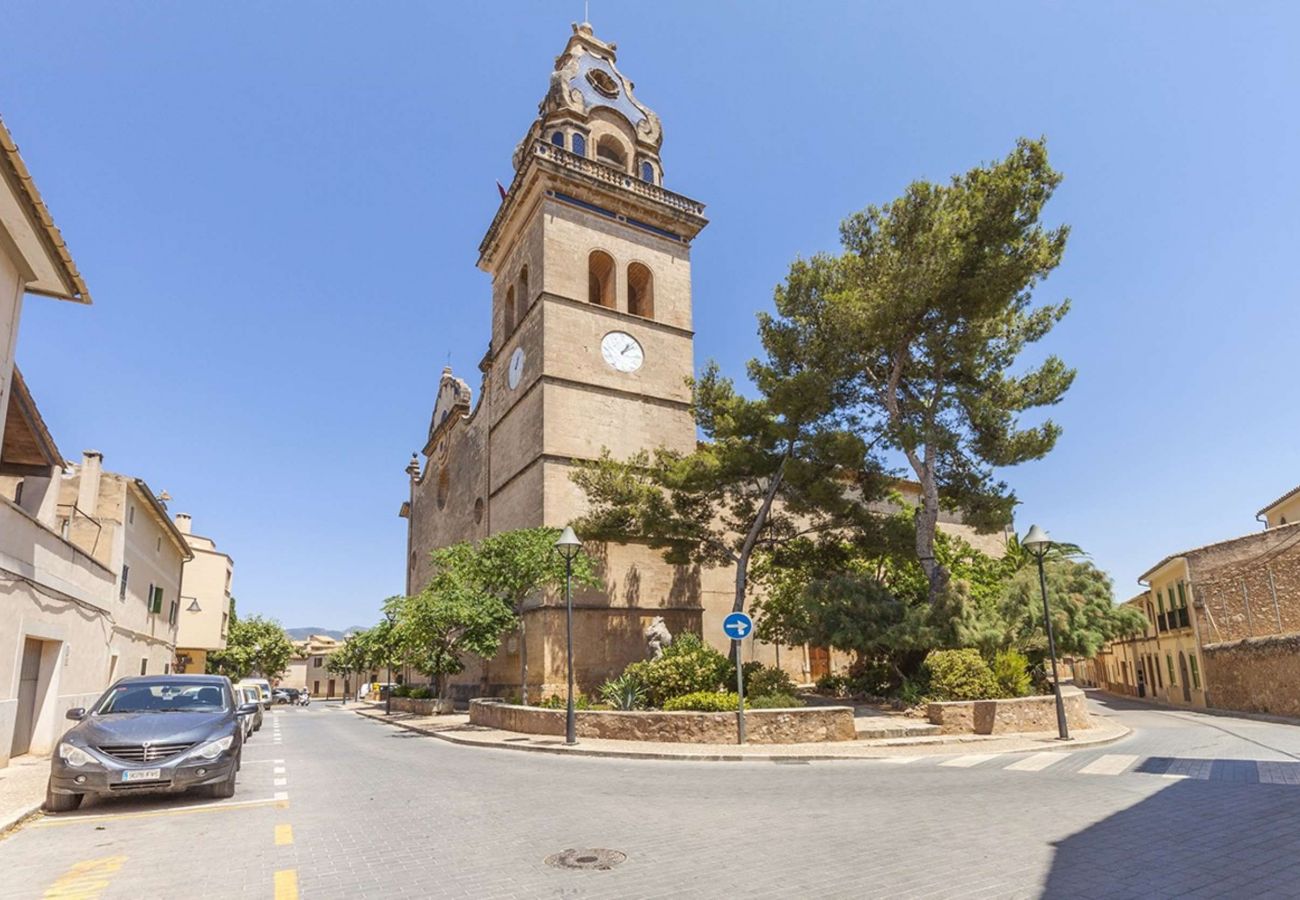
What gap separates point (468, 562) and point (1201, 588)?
27.7 metres

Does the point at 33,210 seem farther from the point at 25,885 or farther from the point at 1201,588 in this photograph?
the point at 1201,588

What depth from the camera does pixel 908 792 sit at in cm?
860

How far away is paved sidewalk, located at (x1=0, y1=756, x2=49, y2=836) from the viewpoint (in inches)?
295

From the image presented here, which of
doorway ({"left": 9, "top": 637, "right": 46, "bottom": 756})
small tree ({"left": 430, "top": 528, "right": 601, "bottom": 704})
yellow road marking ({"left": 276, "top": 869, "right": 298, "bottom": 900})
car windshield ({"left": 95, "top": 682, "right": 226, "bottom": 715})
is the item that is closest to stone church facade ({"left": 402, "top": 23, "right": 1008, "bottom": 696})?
small tree ({"left": 430, "top": 528, "right": 601, "bottom": 704})

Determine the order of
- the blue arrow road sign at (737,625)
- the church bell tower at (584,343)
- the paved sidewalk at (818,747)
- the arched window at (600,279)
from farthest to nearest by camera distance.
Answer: the arched window at (600,279)
the church bell tower at (584,343)
the blue arrow road sign at (737,625)
the paved sidewalk at (818,747)

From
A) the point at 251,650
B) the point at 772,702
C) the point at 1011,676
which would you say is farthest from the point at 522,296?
the point at 251,650

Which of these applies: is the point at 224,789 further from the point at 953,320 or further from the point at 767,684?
the point at 953,320

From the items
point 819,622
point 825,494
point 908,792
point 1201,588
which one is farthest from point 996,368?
point 1201,588

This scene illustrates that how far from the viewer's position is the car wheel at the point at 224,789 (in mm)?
8547

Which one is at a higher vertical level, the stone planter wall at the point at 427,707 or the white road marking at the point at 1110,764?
the white road marking at the point at 1110,764

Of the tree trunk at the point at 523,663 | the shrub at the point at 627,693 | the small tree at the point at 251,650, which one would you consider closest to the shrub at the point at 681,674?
the shrub at the point at 627,693

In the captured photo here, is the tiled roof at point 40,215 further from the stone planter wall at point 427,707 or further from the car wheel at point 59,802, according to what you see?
the stone planter wall at point 427,707

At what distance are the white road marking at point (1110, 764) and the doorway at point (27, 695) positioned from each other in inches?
680

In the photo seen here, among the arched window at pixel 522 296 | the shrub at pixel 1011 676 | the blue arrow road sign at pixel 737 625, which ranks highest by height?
the arched window at pixel 522 296
